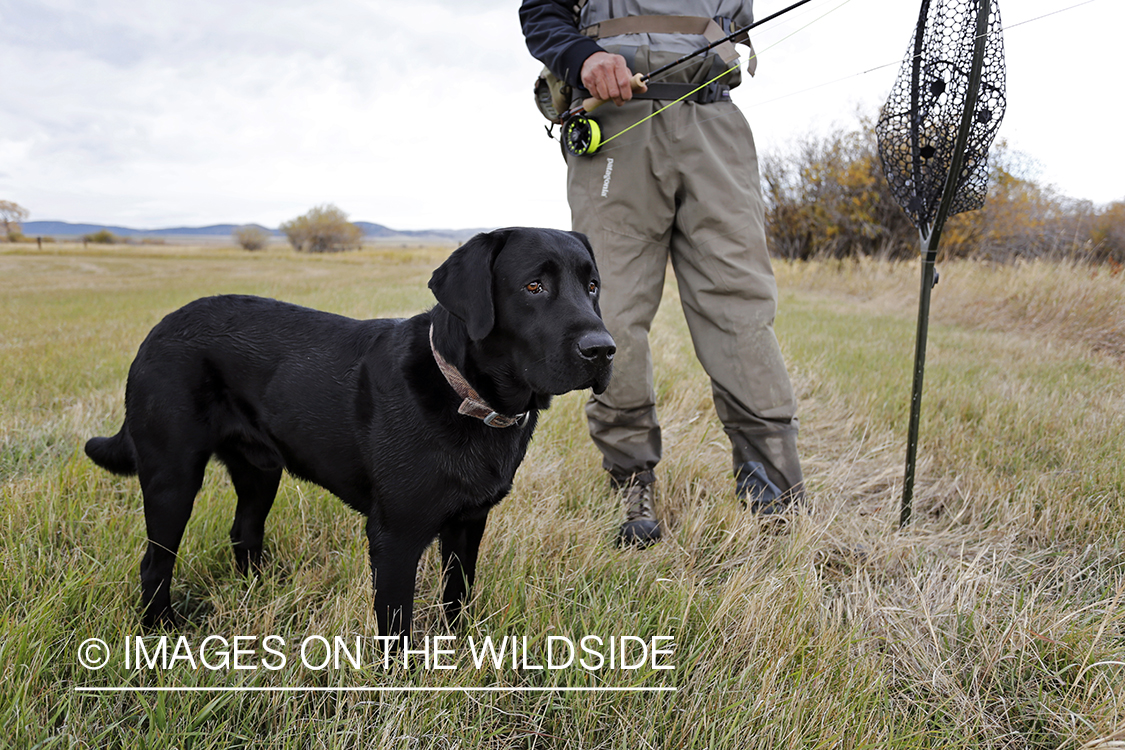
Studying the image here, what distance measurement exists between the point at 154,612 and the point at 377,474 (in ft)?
3.04

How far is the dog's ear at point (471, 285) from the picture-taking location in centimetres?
180

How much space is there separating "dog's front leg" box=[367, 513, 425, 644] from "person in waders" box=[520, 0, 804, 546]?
109 centimetres

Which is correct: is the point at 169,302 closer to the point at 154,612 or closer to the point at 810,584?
the point at 154,612

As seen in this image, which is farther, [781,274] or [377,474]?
[781,274]

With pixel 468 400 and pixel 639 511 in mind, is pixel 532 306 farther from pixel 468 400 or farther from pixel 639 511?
pixel 639 511

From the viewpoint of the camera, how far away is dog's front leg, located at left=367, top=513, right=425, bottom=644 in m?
1.84

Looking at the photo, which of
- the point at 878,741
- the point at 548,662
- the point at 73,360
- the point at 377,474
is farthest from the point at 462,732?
the point at 73,360

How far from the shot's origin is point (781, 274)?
16.1 metres

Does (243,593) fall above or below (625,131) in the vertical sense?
below

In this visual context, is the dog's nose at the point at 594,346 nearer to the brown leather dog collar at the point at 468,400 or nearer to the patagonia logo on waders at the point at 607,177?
the brown leather dog collar at the point at 468,400

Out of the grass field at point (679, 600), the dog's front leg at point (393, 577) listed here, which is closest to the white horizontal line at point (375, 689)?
the grass field at point (679, 600)

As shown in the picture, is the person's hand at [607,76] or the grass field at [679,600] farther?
the person's hand at [607,76]

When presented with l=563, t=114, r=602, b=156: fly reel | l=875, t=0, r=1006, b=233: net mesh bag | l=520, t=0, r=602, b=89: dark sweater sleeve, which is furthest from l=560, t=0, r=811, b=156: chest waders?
l=875, t=0, r=1006, b=233: net mesh bag

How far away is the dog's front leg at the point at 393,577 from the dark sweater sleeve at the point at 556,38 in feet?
6.23
